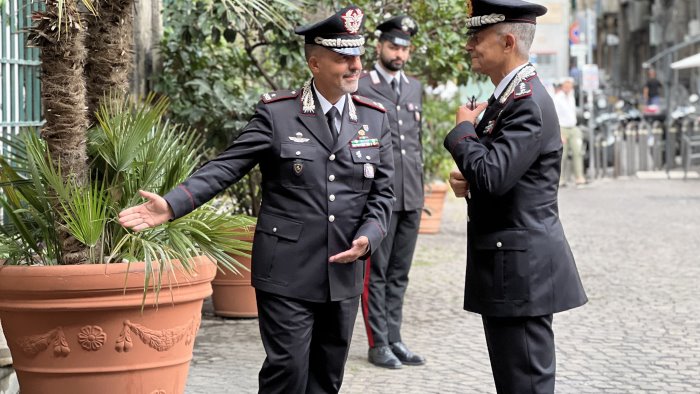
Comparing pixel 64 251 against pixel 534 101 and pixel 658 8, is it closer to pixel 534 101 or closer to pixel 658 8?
pixel 534 101

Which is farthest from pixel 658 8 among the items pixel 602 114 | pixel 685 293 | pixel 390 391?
pixel 390 391

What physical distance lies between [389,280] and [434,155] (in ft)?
23.2

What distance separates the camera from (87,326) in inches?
212

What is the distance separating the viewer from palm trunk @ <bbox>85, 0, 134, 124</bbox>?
21.0 feet

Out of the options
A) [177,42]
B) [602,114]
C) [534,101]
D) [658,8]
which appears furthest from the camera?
[658,8]

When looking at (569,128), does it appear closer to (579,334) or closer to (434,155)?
(434,155)

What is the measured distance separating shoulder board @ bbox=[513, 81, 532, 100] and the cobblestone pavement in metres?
2.84

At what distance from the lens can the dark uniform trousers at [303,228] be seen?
4957 millimetres

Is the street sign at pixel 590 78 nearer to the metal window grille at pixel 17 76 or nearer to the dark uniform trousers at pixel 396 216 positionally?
the dark uniform trousers at pixel 396 216

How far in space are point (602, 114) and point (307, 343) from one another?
2640cm

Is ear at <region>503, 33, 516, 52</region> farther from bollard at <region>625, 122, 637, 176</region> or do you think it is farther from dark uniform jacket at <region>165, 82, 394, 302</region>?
bollard at <region>625, 122, 637, 176</region>

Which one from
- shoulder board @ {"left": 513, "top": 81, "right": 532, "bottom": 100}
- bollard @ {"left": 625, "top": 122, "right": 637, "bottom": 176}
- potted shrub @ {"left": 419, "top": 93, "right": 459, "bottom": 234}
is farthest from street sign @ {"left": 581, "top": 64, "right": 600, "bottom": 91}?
shoulder board @ {"left": 513, "top": 81, "right": 532, "bottom": 100}

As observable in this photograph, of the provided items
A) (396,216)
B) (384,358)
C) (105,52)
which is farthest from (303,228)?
(396,216)

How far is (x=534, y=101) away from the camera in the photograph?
4445 mm
